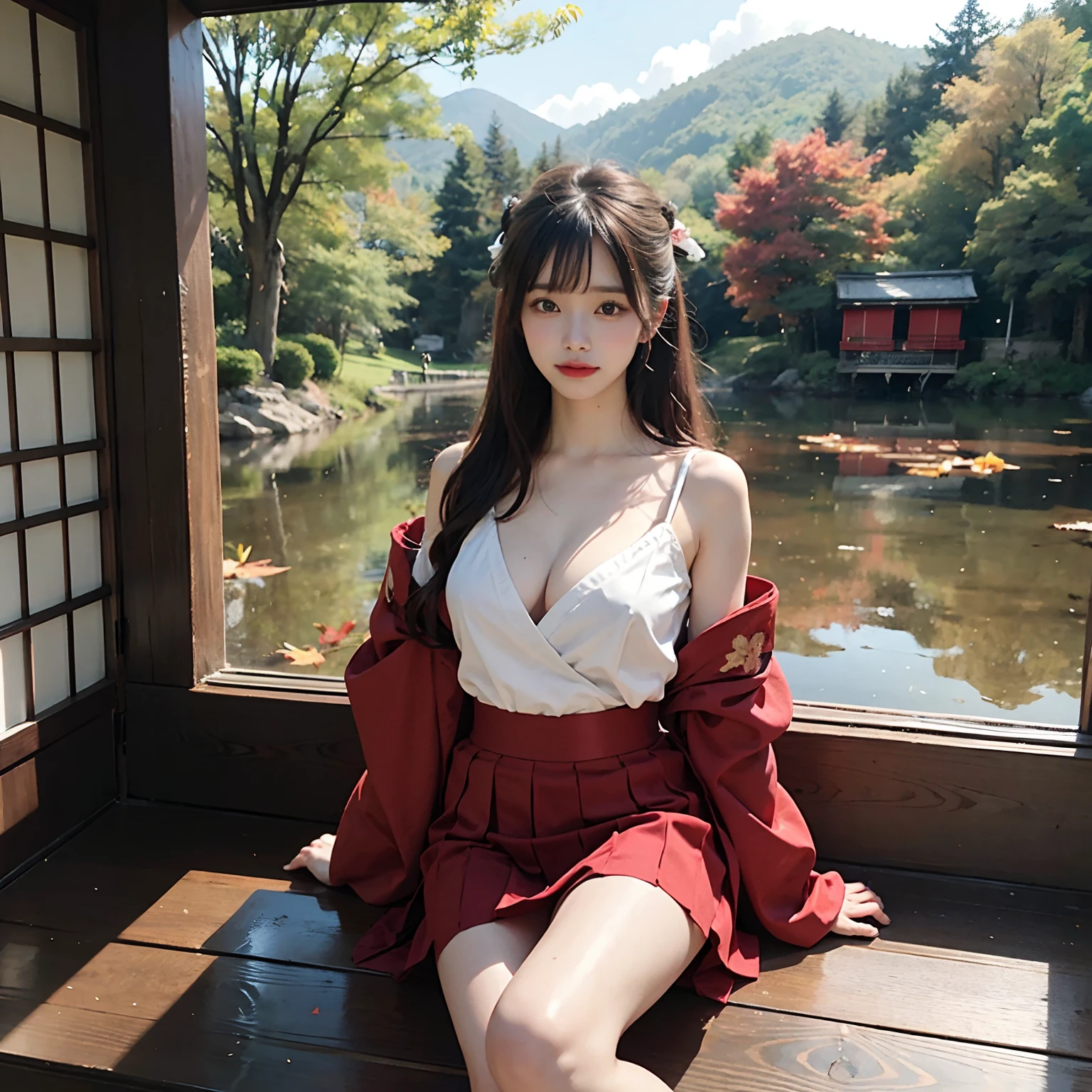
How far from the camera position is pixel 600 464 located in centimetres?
163

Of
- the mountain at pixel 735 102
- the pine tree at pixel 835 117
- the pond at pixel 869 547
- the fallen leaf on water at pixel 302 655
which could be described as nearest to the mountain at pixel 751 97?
the mountain at pixel 735 102

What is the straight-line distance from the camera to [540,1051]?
42.3 inches

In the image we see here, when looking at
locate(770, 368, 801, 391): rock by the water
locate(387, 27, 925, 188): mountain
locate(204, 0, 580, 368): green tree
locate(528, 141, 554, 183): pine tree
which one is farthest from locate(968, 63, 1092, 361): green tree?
locate(204, 0, 580, 368): green tree

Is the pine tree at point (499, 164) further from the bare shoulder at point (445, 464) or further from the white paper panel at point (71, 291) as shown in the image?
the bare shoulder at point (445, 464)

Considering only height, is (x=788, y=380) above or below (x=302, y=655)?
above

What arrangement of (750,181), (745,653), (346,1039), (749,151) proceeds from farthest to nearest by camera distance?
(749,151) < (750,181) < (745,653) < (346,1039)

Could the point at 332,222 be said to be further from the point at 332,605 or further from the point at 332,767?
the point at 332,767

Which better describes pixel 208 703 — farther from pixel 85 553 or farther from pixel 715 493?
pixel 715 493

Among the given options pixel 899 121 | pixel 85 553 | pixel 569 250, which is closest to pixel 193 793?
pixel 85 553

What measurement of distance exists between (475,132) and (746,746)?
14869 mm

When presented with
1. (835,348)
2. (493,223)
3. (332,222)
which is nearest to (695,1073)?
(835,348)

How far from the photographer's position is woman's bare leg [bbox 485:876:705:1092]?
1.08 m

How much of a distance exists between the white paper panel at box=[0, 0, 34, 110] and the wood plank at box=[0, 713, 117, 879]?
51.2 inches

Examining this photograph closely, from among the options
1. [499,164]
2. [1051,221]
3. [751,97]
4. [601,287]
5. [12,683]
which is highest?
[751,97]
